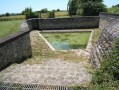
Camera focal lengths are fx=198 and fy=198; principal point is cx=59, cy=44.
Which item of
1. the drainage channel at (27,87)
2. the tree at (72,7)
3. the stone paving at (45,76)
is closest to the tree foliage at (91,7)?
the tree at (72,7)

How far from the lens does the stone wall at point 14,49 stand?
26.9 ft

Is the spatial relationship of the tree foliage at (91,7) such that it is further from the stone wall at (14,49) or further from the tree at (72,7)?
the stone wall at (14,49)

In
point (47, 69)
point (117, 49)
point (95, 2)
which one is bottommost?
point (47, 69)

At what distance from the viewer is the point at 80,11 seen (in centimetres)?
3538

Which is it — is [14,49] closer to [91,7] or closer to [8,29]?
[8,29]

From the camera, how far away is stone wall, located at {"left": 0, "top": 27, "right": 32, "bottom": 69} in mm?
8211

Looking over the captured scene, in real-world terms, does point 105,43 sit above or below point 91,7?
below

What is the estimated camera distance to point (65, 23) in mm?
24609

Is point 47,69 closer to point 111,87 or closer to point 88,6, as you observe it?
point 111,87

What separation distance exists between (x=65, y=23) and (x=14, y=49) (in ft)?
51.5

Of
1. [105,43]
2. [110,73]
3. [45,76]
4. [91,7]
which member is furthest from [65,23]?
[110,73]

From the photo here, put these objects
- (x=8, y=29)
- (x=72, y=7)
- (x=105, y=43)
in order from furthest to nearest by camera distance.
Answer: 1. (x=72, y=7)
2. (x=8, y=29)
3. (x=105, y=43)

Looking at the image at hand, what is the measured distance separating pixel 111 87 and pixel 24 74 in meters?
3.19

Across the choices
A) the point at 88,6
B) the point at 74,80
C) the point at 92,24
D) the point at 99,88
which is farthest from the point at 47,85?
the point at 88,6
